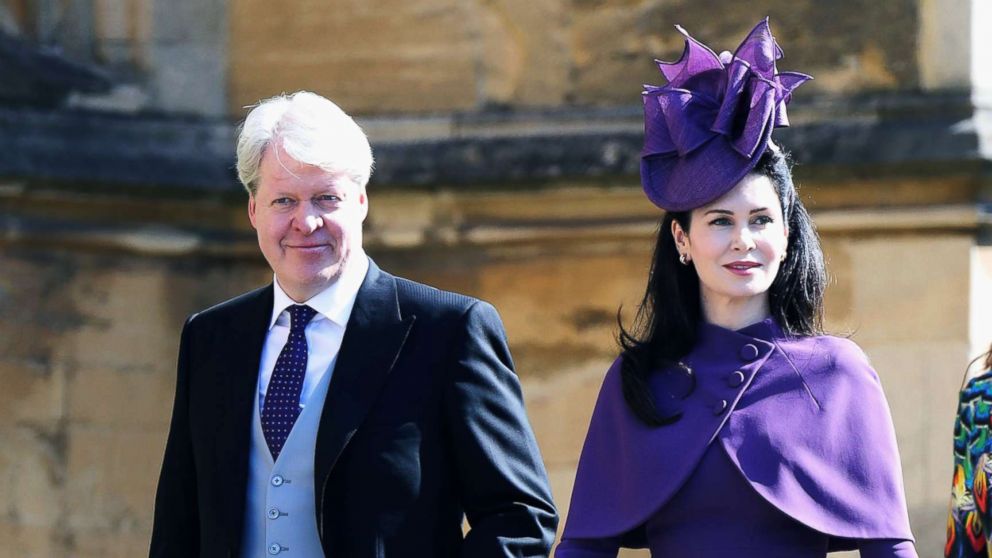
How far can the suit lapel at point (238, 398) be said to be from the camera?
3.52 meters

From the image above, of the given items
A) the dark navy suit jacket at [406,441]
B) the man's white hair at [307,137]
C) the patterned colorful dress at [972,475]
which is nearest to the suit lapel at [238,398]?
the dark navy suit jacket at [406,441]

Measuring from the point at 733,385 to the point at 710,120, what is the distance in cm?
48

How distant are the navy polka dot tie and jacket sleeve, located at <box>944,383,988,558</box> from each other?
1422 millimetres

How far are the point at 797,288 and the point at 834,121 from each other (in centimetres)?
203

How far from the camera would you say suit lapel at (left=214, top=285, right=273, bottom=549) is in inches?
138

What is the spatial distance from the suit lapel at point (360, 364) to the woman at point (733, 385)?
399mm

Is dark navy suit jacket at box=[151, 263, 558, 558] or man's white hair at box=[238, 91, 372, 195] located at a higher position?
man's white hair at box=[238, 91, 372, 195]

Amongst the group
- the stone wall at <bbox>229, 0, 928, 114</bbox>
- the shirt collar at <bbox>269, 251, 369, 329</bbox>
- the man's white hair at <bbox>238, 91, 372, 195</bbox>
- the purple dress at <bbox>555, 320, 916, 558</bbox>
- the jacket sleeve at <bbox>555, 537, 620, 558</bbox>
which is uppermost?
the stone wall at <bbox>229, 0, 928, 114</bbox>

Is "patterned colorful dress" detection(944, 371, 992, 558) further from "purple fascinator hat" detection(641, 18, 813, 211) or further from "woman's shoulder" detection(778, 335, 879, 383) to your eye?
"purple fascinator hat" detection(641, 18, 813, 211)

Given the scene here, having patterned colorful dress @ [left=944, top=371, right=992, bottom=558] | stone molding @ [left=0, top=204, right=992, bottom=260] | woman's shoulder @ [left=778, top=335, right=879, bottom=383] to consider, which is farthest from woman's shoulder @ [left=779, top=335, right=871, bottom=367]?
stone molding @ [left=0, top=204, right=992, bottom=260]

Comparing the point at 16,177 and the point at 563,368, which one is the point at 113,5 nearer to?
the point at 16,177

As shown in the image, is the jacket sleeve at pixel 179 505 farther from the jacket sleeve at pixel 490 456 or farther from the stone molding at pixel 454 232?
the stone molding at pixel 454 232

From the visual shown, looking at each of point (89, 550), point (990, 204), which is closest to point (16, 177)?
point (89, 550)

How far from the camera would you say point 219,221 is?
6094 millimetres
